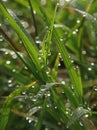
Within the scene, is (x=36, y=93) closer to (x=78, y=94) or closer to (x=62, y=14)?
(x=78, y=94)

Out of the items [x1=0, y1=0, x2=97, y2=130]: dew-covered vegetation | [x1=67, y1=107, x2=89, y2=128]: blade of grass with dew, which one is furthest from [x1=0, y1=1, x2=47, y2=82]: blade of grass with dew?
[x1=67, y1=107, x2=89, y2=128]: blade of grass with dew

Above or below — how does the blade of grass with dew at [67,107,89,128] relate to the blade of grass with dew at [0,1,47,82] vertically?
below

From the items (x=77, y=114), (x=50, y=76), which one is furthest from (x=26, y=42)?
(x=77, y=114)

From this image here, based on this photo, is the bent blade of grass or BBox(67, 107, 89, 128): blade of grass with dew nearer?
BBox(67, 107, 89, 128): blade of grass with dew

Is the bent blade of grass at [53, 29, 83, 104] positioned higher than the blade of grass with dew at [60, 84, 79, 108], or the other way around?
the bent blade of grass at [53, 29, 83, 104]

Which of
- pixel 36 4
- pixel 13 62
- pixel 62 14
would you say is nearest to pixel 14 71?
pixel 13 62

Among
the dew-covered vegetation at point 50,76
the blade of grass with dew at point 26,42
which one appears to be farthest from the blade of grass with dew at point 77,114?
the blade of grass with dew at point 26,42

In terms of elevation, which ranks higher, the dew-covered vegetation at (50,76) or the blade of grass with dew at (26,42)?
the blade of grass with dew at (26,42)

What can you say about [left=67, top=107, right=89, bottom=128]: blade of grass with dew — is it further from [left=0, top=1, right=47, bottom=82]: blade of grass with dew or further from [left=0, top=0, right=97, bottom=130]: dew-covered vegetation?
[left=0, top=1, right=47, bottom=82]: blade of grass with dew

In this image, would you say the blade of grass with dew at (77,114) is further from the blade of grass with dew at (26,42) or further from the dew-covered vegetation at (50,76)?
the blade of grass with dew at (26,42)

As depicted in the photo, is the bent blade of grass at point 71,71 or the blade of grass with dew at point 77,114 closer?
the blade of grass with dew at point 77,114
